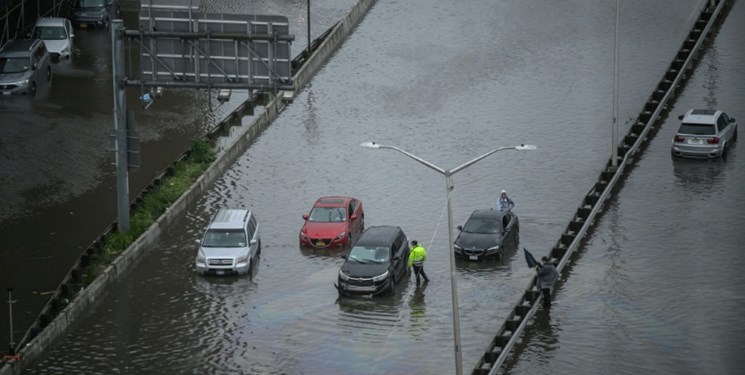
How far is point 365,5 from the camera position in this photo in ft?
268

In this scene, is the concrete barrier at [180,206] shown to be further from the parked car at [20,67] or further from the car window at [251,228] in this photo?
the parked car at [20,67]

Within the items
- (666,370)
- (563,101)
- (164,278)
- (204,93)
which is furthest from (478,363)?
(204,93)

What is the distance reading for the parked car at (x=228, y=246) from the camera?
162ft

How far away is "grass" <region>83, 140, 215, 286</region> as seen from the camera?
5009 centimetres

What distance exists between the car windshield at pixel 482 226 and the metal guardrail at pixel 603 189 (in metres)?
2.03

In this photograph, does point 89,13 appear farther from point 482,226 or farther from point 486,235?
point 486,235

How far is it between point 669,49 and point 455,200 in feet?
69.1

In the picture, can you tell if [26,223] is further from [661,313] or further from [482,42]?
[482,42]

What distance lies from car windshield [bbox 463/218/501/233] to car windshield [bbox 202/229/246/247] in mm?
7249

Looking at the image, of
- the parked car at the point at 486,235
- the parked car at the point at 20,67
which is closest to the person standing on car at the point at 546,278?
the parked car at the point at 486,235

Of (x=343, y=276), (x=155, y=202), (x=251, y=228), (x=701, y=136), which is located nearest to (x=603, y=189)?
(x=701, y=136)

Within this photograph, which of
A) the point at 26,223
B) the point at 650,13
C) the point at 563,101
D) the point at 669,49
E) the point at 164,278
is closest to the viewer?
the point at 164,278

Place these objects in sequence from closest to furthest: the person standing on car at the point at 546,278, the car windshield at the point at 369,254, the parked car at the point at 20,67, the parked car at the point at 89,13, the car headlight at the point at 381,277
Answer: the person standing on car at the point at 546,278 < the car headlight at the point at 381,277 < the car windshield at the point at 369,254 < the parked car at the point at 20,67 < the parked car at the point at 89,13

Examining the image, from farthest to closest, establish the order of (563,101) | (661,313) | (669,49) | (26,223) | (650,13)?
(650,13) < (669,49) < (563,101) < (26,223) < (661,313)
